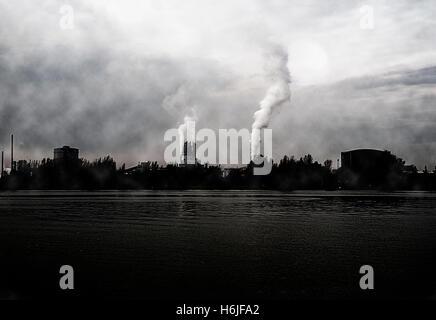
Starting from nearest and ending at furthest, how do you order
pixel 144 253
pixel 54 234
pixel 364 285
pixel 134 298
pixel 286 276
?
pixel 134 298
pixel 364 285
pixel 286 276
pixel 144 253
pixel 54 234

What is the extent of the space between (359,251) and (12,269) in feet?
50.1

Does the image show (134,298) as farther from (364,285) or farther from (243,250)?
(243,250)

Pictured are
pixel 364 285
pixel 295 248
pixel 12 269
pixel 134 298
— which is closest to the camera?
pixel 134 298

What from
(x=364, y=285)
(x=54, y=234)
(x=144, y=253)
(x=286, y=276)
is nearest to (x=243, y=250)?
(x=144, y=253)

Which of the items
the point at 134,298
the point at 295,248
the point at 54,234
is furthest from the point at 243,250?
the point at 54,234
